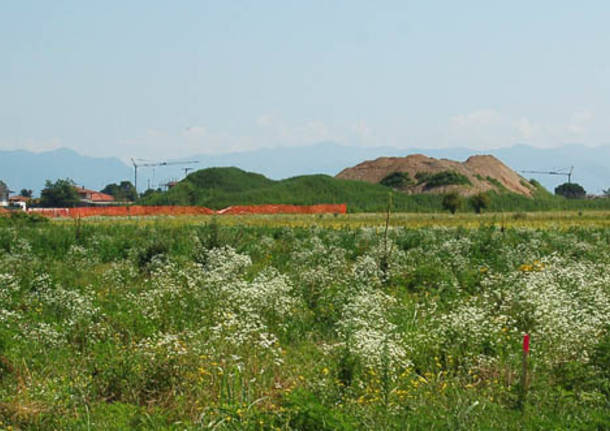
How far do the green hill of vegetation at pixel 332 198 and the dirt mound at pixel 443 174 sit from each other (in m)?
3.98

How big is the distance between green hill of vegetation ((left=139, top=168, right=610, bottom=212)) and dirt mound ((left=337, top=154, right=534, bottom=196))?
157 inches

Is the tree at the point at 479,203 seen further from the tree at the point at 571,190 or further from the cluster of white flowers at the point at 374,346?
the tree at the point at 571,190

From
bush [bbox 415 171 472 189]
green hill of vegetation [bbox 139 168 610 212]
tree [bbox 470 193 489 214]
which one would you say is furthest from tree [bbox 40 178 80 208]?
tree [bbox 470 193 489 214]

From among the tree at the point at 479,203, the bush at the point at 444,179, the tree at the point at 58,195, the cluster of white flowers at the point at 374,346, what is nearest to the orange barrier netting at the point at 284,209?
the tree at the point at 479,203

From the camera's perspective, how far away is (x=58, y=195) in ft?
416

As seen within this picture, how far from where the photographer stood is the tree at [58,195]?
12725 centimetres

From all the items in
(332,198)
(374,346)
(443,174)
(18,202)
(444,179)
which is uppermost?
(443,174)

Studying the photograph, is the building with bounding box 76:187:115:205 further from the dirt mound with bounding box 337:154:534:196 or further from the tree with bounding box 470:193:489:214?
the tree with bounding box 470:193:489:214

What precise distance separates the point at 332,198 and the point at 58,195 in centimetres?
5837

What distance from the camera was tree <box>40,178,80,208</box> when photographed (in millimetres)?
127250

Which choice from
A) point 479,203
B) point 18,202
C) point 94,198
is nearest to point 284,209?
point 479,203

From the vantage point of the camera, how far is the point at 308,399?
21.7 feet

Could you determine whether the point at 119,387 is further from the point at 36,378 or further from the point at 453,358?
the point at 453,358

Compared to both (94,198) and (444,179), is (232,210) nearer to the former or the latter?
(444,179)
